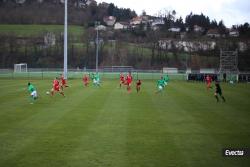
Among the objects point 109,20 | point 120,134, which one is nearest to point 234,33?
point 109,20

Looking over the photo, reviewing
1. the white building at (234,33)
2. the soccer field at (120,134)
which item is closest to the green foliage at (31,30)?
the white building at (234,33)

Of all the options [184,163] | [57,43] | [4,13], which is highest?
[4,13]

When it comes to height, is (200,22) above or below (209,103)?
above

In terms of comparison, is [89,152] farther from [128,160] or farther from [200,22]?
[200,22]

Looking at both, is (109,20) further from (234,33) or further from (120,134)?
(120,134)

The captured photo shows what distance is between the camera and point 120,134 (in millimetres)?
17281

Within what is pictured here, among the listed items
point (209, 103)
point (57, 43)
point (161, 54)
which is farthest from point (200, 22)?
point (209, 103)

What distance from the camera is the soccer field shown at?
1325cm

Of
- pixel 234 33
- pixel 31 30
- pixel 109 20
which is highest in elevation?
pixel 109 20

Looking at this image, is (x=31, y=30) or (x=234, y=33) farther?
(x=234, y=33)

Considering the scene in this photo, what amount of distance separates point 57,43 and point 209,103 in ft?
305

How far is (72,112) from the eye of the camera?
24172 millimetres

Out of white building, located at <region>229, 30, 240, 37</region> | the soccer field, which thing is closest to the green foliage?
white building, located at <region>229, 30, 240, 37</region>

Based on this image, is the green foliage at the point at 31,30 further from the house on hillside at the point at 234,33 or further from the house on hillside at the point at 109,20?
the house on hillside at the point at 109,20
